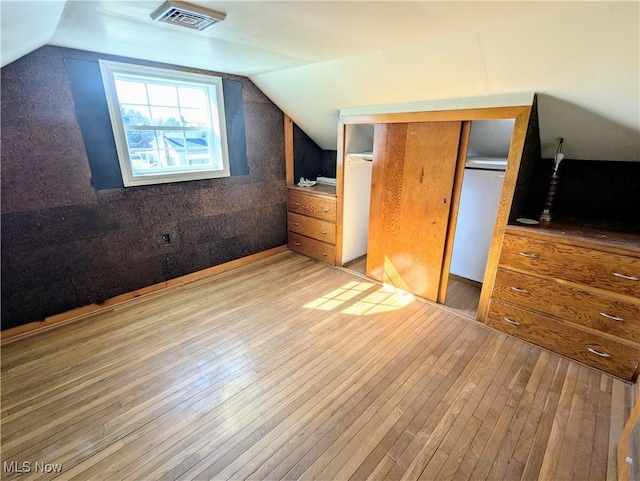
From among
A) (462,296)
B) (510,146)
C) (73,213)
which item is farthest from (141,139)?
(462,296)

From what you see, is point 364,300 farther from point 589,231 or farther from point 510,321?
point 589,231

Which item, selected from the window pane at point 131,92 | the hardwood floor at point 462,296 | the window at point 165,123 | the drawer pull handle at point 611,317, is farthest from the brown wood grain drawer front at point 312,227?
the drawer pull handle at point 611,317

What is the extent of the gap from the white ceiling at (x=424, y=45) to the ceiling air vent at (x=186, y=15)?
0.20 feet

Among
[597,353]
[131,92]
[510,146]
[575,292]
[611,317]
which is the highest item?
[131,92]

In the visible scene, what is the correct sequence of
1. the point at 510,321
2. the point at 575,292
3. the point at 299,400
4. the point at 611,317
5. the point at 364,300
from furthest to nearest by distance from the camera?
the point at 364,300 < the point at 510,321 < the point at 575,292 < the point at 611,317 < the point at 299,400

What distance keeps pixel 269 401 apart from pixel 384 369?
774mm

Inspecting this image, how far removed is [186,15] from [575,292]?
285 cm

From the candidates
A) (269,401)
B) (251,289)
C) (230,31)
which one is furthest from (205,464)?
(230,31)

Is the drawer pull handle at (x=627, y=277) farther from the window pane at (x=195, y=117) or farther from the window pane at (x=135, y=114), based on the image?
the window pane at (x=135, y=114)

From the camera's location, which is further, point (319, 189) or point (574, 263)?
point (319, 189)

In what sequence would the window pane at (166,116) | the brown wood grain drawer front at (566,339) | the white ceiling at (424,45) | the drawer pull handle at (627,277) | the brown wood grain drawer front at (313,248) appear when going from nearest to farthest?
the white ceiling at (424,45)
the drawer pull handle at (627,277)
the brown wood grain drawer front at (566,339)
the window pane at (166,116)
the brown wood grain drawer front at (313,248)

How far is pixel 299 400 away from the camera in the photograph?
68.4 inches

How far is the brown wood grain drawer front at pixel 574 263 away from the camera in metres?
1.77

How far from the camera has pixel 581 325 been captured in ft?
6.48
